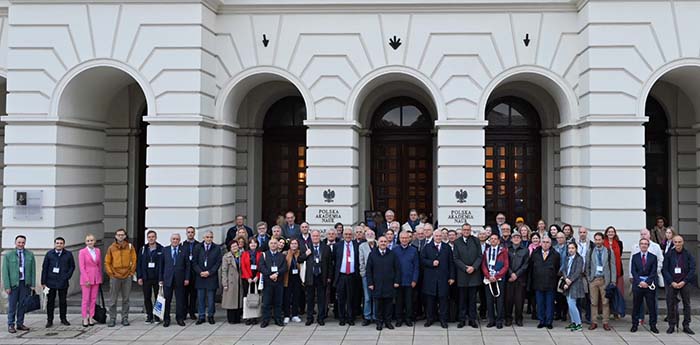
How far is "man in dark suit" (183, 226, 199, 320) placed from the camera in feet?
42.2

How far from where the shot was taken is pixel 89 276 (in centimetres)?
1255

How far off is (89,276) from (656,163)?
1490cm

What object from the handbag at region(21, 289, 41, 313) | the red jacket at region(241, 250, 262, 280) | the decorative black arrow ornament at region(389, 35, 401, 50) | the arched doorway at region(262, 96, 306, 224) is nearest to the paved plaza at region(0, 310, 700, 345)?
the handbag at region(21, 289, 41, 313)

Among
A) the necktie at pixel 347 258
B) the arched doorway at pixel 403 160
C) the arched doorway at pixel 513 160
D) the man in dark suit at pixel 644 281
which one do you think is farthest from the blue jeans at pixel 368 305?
the arched doorway at pixel 513 160

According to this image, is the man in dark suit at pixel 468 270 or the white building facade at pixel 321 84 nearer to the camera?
the man in dark suit at pixel 468 270

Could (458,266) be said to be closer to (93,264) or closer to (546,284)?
(546,284)

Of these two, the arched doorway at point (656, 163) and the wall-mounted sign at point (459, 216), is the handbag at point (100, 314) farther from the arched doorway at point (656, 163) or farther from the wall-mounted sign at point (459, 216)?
the arched doorway at point (656, 163)

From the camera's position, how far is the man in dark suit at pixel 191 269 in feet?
42.2

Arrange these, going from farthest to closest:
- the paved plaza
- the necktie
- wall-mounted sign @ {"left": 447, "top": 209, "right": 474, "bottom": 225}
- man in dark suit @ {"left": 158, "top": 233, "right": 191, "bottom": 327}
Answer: wall-mounted sign @ {"left": 447, "top": 209, "right": 474, "bottom": 225}
man in dark suit @ {"left": 158, "top": 233, "right": 191, "bottom": 327}
the necktie
the paved plaza

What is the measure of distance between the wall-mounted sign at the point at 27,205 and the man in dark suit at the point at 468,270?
30.8 ft

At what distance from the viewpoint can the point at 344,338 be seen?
456 inches

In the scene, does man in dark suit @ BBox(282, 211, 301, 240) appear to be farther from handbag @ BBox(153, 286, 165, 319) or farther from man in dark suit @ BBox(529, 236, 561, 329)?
man in dark suit @ BBox(529, 236, 561, 329)

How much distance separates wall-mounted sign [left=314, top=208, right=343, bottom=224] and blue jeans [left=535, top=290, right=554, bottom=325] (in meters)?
4.95

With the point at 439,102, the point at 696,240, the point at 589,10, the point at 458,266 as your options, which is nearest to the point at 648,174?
the point at 696,240
